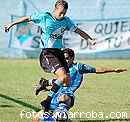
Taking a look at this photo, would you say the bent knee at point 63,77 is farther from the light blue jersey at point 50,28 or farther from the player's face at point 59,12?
the player's face at point 59,12

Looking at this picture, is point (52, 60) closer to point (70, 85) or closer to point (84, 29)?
point (70, 85)

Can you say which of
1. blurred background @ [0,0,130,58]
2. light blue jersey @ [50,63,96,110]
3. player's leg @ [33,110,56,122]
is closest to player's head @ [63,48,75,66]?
light blue jersey @ [50,63,96,110]

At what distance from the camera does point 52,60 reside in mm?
8742

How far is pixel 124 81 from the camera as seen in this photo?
1595cm

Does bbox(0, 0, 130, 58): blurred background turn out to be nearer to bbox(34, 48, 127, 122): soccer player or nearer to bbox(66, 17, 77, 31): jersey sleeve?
bbox(66, 17, 77, 31): jersey sleeve

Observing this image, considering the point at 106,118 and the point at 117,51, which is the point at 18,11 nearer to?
the point at 117,51

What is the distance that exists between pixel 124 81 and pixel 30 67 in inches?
194

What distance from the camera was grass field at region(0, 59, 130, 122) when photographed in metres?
10.6

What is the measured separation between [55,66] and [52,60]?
0.16m

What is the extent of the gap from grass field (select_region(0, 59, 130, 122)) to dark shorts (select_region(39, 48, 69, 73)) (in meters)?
1.12

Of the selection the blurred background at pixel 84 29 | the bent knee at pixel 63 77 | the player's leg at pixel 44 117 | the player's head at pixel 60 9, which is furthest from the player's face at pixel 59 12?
the blurred background at pixel 84 29

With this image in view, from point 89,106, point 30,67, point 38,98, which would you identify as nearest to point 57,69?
point 89,106

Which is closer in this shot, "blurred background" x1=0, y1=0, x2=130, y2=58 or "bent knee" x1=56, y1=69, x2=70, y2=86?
"bent knee" x1=56, y1=69, x2=70, y2=86

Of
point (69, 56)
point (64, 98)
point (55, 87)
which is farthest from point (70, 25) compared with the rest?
point (64, 98)
